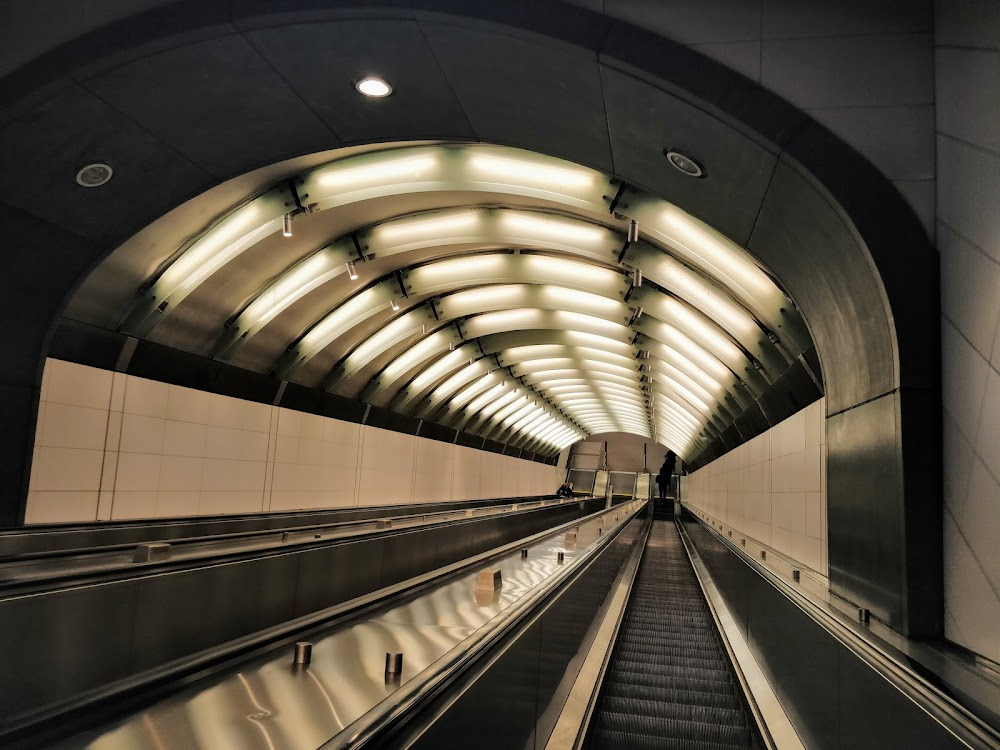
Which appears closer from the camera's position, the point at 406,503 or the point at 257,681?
the point at 257,681

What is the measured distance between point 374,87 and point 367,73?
0.19 meters

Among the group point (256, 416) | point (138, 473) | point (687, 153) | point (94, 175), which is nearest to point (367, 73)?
point (687, 153)

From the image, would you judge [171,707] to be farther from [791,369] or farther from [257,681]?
[791,369]

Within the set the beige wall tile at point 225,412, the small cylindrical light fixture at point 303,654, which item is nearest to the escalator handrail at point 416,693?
the small cylindrical light fixture at point 303,654

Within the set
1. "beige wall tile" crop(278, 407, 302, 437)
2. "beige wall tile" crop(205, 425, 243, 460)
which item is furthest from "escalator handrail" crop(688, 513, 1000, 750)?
"beige wall tile" crop(278, 407, 302, 437)

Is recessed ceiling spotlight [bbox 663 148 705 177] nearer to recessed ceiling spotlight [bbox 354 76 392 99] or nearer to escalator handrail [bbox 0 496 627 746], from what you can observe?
recessed ceiling spotlight [bbox 354 76 392 99]

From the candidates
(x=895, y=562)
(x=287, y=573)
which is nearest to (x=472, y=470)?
(x=287, y=573)

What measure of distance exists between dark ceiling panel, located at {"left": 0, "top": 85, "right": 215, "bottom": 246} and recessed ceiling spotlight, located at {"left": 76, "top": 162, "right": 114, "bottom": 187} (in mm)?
53

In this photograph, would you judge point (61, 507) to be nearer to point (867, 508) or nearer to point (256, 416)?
point (256, 416)

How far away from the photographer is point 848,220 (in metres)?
4.73

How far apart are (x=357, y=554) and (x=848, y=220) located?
5.91 m

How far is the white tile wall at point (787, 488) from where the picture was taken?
8.52 metres

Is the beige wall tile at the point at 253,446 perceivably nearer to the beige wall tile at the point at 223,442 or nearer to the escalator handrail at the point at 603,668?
the beige wall tile at the point at 223,442

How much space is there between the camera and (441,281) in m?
13.3
